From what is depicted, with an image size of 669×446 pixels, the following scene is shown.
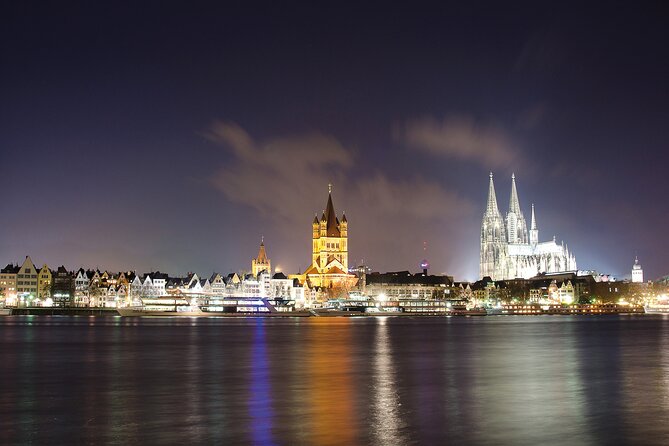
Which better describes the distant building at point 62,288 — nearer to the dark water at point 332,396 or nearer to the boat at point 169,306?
the boat at point 169,306

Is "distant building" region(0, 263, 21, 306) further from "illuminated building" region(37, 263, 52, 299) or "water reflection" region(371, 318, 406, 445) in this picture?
"water reflection" region(371, 318, 406, 445)

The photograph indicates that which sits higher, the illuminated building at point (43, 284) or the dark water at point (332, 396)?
the illuminated building at point (43, 284)

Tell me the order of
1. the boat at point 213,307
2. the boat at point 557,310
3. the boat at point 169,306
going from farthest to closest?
the boat at point 557,310 → the boat at point 169,306 → the boat at point 213,307

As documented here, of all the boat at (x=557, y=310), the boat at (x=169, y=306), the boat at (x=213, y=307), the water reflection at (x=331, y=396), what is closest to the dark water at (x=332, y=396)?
the water reflection at (x=331, y=396)

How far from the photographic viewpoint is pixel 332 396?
29.2 m

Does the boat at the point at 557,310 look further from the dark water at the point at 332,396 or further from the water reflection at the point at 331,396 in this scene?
the water reflection at the point at 331,396

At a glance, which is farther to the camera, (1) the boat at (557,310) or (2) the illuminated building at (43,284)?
(1) the boat at (557,310)

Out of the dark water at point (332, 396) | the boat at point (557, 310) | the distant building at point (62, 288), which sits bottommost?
the boat at point (557, 310)

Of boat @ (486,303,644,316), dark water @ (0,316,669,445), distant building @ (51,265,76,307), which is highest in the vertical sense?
distant building @ (51,265,76,307)

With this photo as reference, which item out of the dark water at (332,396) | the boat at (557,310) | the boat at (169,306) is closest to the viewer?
the dark water at (332,396)

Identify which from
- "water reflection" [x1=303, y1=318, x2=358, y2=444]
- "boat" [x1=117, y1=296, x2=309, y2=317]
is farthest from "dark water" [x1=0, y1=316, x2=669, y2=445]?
"boat" [x1=117, y1=296, x2=309, y2=317]

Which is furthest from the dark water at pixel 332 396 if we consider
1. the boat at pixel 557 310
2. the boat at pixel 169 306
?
the boat at pixel 557 310

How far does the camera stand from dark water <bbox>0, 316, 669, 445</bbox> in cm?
2145

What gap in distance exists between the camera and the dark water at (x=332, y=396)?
21.5 metres
